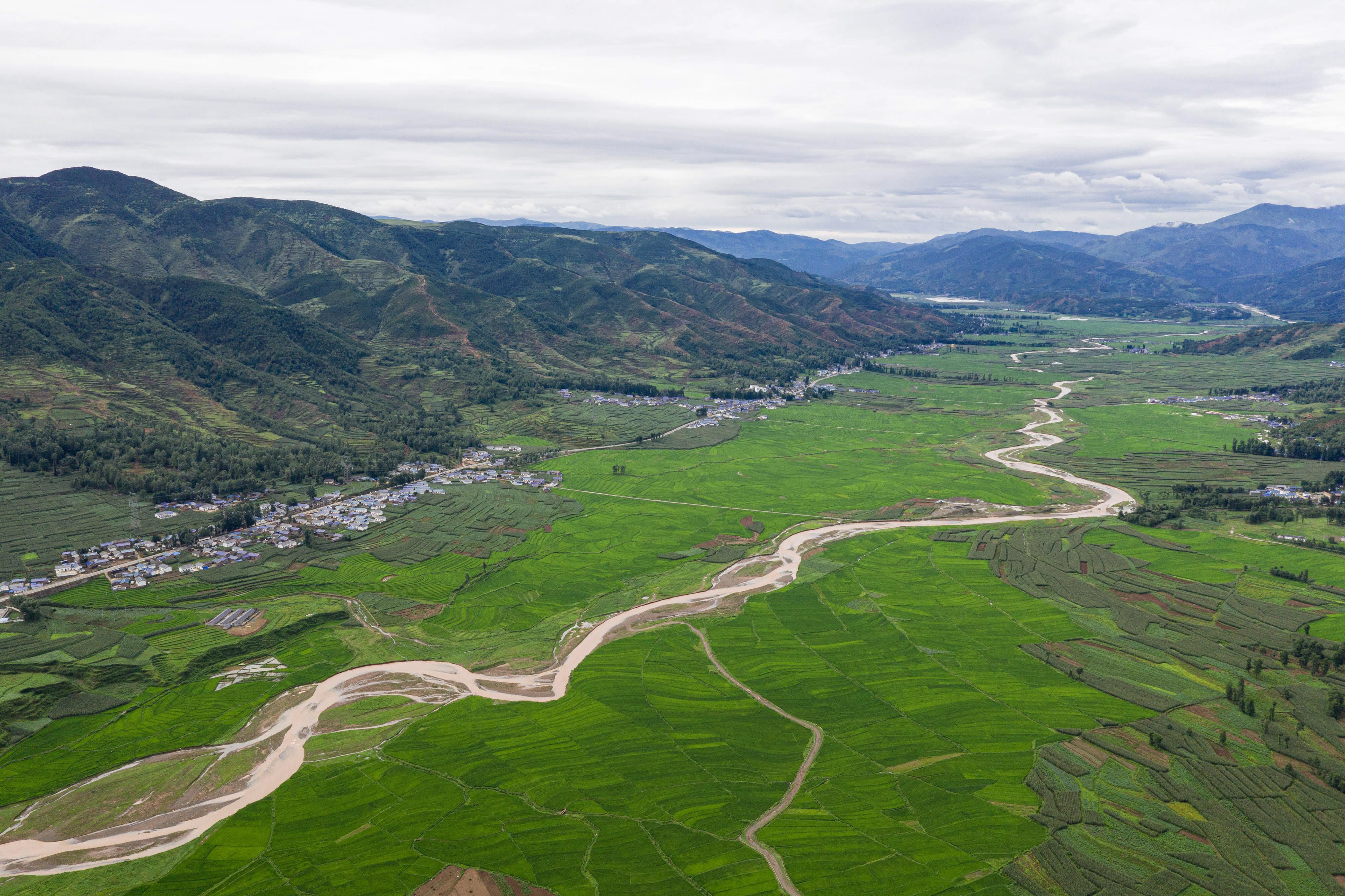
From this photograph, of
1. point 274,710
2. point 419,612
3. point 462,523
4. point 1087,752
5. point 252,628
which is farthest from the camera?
point 462,523

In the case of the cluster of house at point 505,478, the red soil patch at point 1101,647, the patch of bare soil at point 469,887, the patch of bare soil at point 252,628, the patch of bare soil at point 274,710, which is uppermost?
the cluster of house at point 505,478

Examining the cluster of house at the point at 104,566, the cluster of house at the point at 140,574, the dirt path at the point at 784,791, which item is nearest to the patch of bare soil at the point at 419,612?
the cluster of house at the point at 140,574

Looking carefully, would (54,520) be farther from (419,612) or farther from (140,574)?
(419,612)

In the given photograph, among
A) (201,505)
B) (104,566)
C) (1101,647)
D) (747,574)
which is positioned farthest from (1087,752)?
(201,505)

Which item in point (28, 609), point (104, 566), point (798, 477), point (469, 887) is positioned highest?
point (798, 477)

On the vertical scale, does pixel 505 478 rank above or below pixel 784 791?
above

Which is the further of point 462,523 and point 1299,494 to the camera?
point 1299,494

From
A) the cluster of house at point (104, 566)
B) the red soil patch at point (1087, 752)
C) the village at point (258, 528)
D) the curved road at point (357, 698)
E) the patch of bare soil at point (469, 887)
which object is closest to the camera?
the patch of bare soil at point (469, 887)

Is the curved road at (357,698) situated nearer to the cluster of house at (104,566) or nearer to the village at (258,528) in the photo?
the village at (258,528)
